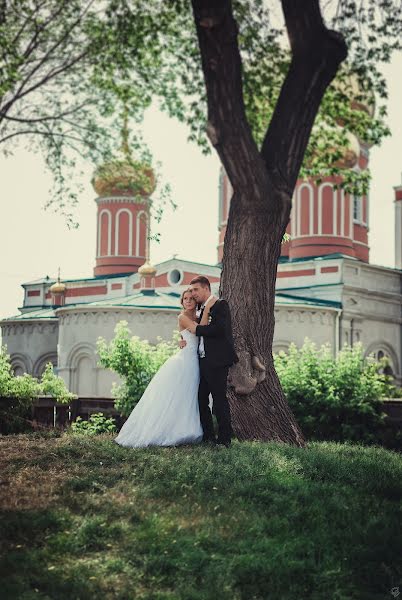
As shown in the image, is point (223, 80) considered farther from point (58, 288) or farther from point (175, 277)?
point (58, 288)

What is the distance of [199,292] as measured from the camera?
25.8ft

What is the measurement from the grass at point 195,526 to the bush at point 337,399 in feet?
11.2

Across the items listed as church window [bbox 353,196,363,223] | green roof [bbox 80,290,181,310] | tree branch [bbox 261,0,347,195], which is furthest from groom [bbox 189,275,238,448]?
church window [bbox 353,196,363,223]

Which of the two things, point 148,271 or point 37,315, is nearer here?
point 148,271

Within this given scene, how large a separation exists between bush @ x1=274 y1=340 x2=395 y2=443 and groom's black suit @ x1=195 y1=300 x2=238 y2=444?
3.37m

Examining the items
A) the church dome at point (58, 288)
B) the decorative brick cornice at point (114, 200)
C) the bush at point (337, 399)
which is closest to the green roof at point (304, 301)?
the decorative brick cornice at point (114, 200)

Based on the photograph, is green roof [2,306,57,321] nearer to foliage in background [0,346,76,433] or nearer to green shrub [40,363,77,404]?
green shrub [40,363,77,404]

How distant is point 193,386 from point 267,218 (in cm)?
191

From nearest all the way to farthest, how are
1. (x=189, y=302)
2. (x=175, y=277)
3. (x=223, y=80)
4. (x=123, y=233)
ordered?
(x=189, y=302)
(x=223, y=80)
(x=175, y=277)
(x=123, y=233)

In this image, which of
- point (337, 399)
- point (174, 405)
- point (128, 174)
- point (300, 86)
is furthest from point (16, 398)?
point (300, 86)

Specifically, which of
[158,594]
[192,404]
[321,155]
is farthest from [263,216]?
[158,594]

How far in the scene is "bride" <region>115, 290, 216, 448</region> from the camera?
7762 millimetres

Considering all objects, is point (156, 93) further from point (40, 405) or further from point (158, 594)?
point (158, 594)

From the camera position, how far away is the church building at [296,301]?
2702cm
